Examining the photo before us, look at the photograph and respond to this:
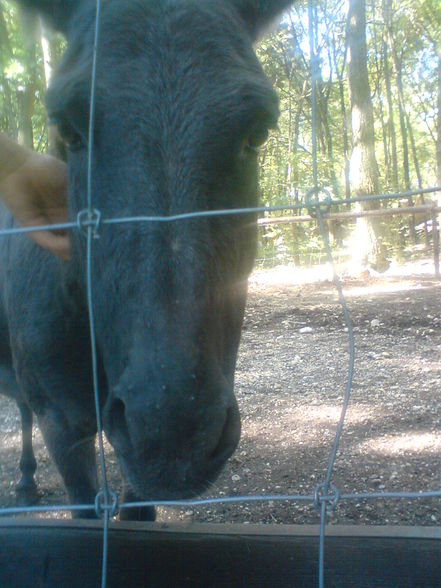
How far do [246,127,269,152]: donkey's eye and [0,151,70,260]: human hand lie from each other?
2.33 feet

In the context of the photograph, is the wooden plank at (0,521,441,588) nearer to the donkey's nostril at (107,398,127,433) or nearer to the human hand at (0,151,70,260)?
the donkey's nostril at (107,398,127,433)

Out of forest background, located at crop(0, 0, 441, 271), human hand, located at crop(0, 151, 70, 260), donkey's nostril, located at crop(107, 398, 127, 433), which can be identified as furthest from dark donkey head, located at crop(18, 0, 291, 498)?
forest background, located at crop(0, 0, 441, 271)

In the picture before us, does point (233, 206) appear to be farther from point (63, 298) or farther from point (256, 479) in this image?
point (256, 479)

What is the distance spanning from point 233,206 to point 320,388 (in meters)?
3.32

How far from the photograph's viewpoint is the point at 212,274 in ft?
4.33

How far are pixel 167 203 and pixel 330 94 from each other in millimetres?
9662

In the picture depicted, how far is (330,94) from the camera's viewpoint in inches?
396

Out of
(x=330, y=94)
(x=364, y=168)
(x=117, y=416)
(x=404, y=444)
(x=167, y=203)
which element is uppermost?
(x=330, y=94)

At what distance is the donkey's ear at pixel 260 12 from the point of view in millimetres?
1937

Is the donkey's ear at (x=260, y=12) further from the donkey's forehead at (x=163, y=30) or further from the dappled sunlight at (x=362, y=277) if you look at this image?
the dappled sunlight at (x=362, y=277)

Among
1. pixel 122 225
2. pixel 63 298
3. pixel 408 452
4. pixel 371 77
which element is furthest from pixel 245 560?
pixel 371 77

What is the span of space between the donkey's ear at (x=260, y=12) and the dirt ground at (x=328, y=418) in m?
2.22

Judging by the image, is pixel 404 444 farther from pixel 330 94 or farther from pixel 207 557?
pixel 330 94

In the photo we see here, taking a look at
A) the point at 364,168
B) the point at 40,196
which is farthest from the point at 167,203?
the point at 364,168
